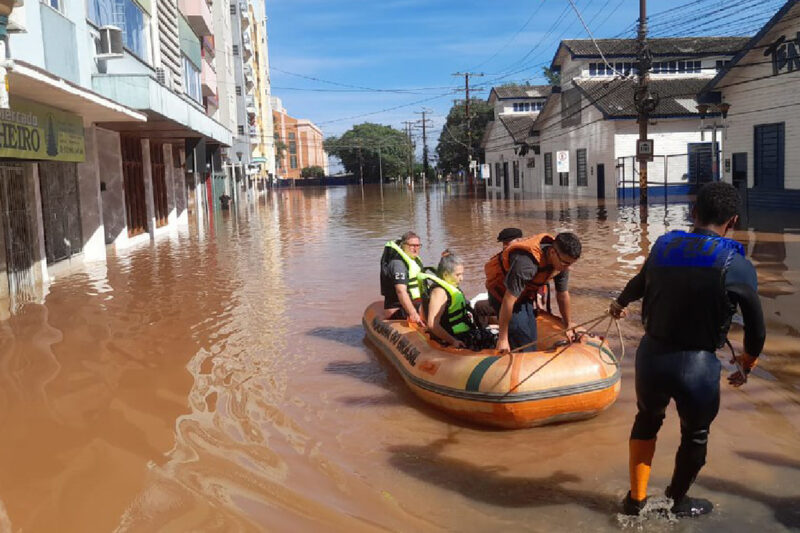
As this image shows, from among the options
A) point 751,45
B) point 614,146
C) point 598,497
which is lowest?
point 598,497

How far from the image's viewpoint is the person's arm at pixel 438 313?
7047 mm

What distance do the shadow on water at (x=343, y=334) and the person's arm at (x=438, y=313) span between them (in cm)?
204

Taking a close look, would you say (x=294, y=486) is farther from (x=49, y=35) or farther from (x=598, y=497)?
(x=49, y=35)

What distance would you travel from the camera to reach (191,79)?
28.6 m

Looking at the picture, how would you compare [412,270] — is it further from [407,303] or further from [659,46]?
[659,46]

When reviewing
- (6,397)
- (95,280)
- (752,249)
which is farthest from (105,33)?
(752,249)

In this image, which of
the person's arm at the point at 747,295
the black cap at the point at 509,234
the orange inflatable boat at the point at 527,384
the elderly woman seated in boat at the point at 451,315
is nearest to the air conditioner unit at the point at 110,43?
the elderly woman seated in boat at the point at 451,315

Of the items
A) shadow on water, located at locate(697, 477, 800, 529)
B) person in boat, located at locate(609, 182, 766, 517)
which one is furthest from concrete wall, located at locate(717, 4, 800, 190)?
person in boat, located at locate(609, 182, 766, 517)

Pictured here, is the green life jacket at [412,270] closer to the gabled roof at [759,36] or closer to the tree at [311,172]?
the gabled roof at [759,36]

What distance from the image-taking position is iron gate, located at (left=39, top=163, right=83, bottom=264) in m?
14.5

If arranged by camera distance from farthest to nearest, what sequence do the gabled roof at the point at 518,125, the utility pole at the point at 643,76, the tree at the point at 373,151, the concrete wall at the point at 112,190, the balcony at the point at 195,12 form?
the tree at the point at 373,151
the gabled roof at the point at 518,125
the balcony at the point at 195,12
the utility pole at the point at 643,76
the concrete wall at the point at 112,190

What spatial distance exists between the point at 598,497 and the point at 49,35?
11.9 meters

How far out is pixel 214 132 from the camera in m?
25.0

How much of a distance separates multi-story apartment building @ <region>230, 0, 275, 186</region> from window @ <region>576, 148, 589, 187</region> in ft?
74.9
